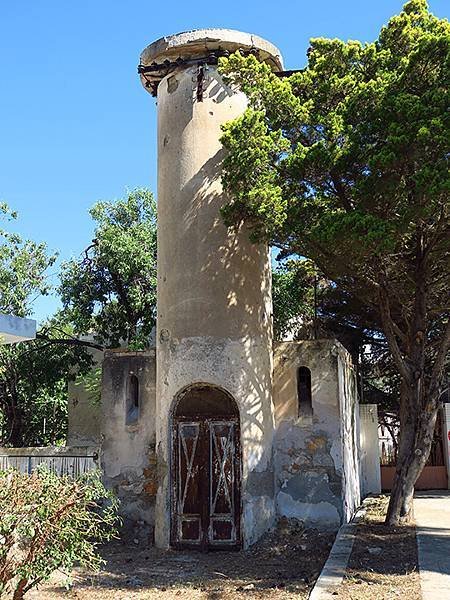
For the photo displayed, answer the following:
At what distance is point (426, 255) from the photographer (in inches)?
452

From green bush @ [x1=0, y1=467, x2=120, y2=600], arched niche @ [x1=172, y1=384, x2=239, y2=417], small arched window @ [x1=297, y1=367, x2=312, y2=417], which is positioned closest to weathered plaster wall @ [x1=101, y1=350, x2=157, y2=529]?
arched niche @ [x1=172, y1=384, x2=239, y2=417]

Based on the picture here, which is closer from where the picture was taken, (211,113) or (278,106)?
(278,106)

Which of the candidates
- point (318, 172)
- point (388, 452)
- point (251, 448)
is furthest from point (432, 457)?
point (318, 172)

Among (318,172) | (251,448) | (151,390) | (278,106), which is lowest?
(251,448)

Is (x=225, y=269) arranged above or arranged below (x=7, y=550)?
above

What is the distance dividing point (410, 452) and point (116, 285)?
1073cm

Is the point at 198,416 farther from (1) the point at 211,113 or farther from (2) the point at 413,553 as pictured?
(1) the point at 211,113

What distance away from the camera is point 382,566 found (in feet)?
29.1

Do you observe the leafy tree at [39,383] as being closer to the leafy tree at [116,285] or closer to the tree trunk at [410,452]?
the leafy tree at [116,285]

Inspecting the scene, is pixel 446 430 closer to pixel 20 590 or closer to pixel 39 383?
pixel 39 383

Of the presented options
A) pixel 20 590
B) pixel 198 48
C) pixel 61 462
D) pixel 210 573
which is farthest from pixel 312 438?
pixel 198 48

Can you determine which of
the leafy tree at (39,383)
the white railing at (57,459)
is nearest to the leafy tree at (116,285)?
the leafy tree at (39,383)

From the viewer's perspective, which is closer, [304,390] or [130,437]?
[304,390]

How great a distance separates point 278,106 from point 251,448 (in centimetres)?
561
